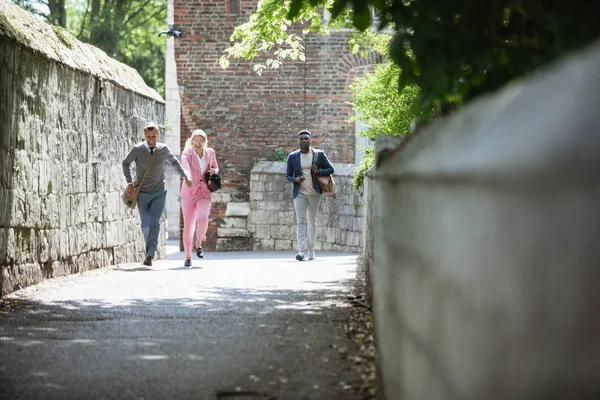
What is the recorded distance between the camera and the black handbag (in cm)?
1340

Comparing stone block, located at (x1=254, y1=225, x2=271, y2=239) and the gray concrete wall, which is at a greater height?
the gray concrete wall

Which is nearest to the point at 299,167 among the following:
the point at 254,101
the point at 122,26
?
the point at 254,101

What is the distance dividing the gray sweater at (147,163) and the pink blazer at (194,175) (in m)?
1.14

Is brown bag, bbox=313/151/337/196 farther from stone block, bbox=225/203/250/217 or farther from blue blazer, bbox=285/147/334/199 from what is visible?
stone block, bbox=225/203/250/217

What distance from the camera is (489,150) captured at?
→ 168cm

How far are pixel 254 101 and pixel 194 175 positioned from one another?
8.11m

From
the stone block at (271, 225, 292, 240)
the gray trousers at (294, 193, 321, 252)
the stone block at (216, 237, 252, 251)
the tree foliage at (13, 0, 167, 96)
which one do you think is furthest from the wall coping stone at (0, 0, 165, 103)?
the tree foliage at (13, 0, 167, 96)

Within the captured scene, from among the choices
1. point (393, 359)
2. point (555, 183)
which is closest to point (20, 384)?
point (393, 359)

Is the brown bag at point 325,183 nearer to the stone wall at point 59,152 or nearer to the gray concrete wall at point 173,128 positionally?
the stone wall at point 59,152

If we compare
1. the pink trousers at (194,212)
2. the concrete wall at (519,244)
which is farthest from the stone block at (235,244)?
the concrete wall at (519,244)

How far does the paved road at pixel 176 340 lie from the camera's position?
489 cm

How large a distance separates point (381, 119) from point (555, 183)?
12378 millimetres

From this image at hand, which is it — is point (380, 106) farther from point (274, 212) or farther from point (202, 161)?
point (274, 212)

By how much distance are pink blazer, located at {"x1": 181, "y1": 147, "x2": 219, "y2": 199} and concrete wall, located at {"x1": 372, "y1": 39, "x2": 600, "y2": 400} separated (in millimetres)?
11102
